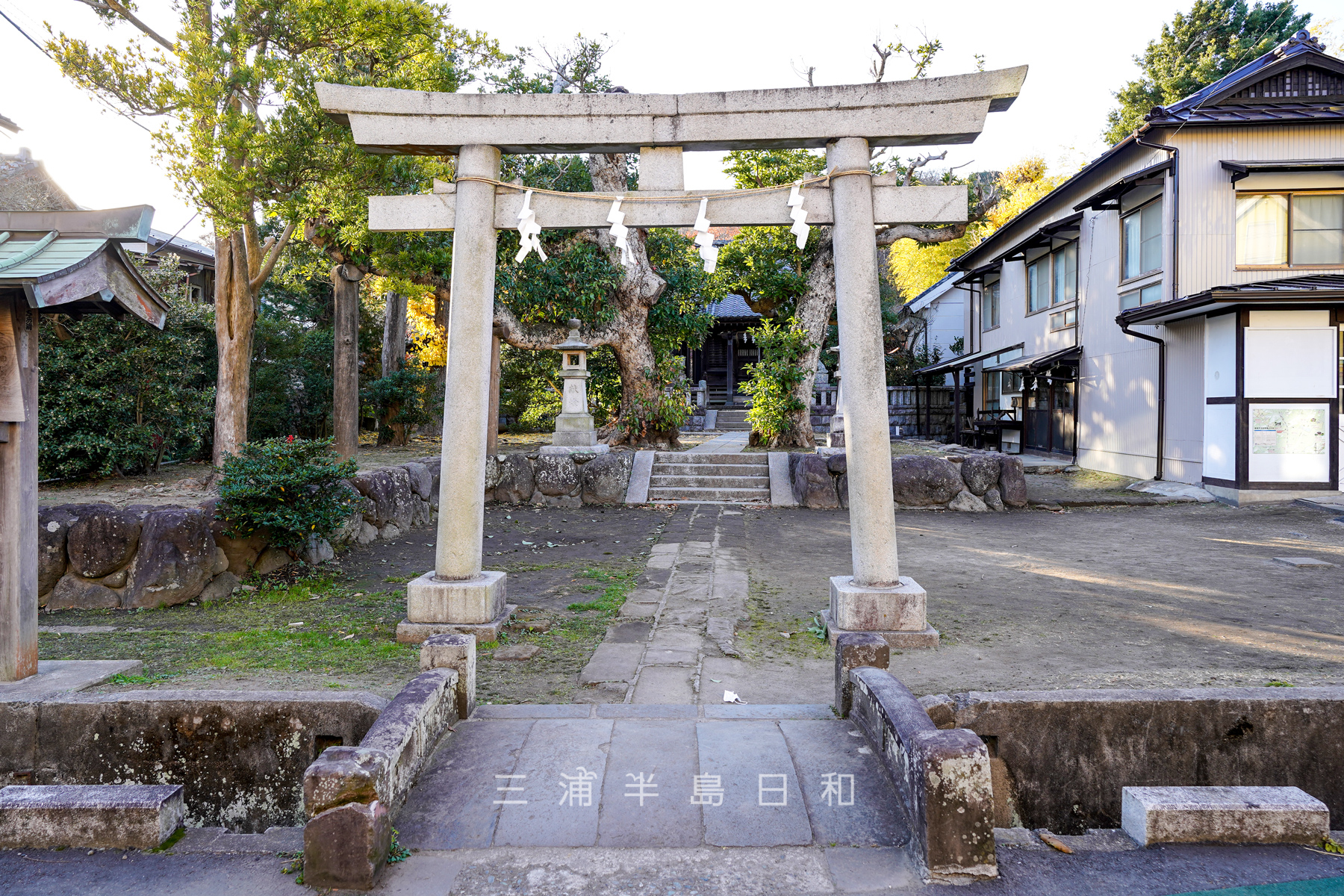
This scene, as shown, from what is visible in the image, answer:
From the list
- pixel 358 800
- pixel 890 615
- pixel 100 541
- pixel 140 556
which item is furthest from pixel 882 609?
pixel 100 541

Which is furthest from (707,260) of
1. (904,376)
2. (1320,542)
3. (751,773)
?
(904,376)

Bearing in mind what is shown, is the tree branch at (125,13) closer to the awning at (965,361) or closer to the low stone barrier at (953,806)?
the low stone barrier at (953,806)

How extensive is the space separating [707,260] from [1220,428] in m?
11.3

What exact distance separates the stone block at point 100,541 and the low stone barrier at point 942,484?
9.45m

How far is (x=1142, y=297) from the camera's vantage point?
49.5 feet

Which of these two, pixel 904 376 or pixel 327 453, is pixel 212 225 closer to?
pixel 327 453

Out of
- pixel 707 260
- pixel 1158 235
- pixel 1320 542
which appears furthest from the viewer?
pixel 1158 235

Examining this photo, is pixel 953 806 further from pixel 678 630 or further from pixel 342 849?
pixel 678 630

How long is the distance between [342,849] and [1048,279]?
2169 cm

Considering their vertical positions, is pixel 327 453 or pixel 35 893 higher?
pixel 327 453

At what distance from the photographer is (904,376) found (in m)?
28.4

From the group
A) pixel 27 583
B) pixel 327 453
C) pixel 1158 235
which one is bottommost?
pixel 27 583

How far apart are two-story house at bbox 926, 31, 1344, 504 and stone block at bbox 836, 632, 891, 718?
1098 cm

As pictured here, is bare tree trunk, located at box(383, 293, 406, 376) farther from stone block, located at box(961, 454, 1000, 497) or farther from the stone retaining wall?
stone block, located at box(961, 454, 1000, 497)
